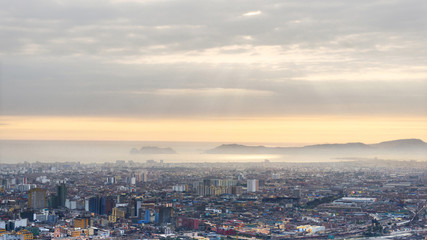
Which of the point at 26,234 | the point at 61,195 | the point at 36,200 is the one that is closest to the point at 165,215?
the point at 26,234

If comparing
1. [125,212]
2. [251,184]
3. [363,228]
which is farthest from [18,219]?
[251,184]

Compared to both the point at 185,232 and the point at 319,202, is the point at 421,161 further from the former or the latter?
the point at 185,232

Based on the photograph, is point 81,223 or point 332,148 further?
point 332,148

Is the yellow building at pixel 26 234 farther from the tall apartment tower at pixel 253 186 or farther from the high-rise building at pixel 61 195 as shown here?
the tall apartment tower at pixel 253 186

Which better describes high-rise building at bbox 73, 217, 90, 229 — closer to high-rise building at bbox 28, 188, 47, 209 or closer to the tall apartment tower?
high-rise building at bbox 28, 188, 47, 209

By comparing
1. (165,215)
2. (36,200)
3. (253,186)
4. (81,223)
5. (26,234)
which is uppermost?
(253,186)

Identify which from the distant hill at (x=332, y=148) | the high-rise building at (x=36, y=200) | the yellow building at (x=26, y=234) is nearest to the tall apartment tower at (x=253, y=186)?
the high-rise building at (x=36, y=200)

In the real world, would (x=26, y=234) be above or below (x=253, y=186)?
below

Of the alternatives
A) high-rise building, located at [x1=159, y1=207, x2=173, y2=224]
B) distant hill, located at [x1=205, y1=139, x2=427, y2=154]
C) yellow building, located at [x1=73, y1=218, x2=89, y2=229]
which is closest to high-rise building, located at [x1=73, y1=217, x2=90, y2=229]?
yellow building, located at [x1=73, y1=218, x2=89, y2=229]

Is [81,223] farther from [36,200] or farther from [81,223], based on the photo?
[36,200]

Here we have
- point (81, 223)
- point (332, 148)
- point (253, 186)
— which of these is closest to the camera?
point (81, 223)
